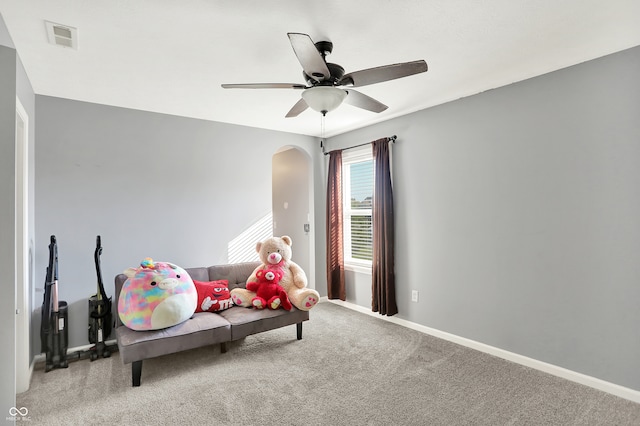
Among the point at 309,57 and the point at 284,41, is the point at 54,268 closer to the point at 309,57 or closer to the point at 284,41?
the point at 284,41

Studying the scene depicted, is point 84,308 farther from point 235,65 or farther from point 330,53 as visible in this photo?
point 330,53

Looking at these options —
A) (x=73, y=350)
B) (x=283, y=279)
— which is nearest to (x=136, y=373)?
(x=73, y=350)

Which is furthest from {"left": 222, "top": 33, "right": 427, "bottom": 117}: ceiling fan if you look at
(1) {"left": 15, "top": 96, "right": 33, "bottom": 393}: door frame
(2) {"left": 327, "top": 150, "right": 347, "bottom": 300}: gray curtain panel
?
(2) {"left": 327, "top": 150, "right": 347, "bottom": 300}: gray curtain panel

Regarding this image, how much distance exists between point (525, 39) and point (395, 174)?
195 cm

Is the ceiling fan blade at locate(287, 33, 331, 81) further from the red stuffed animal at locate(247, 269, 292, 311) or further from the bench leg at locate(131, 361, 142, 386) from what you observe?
the bench leg at locate(131, 361, 142, 386)

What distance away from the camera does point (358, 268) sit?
4594mm

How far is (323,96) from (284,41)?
49cm

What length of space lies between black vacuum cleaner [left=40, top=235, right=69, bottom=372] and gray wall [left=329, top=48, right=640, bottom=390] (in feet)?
11.1

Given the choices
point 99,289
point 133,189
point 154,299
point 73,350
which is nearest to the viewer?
point 154,299

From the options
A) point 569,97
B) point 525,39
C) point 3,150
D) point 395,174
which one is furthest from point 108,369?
point 569,97

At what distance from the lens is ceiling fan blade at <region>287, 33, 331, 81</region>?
1641 mm

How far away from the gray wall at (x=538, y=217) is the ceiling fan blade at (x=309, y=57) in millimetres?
1871

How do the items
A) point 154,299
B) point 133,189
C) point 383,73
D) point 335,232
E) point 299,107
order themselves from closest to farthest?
point 383,73 < point 299,107 < point 154,299 < point 133,189 < point 335,232

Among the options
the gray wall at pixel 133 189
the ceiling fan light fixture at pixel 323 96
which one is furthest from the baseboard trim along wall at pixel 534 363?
the ceiling fan light fixture at pixel 323 96
